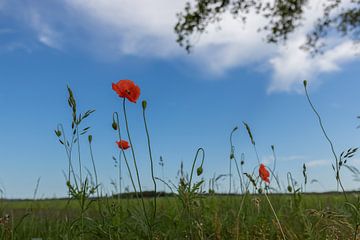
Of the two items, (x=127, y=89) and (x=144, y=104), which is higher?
(x=127, y=89)

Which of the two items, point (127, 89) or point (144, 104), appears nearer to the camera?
point (144, 104)

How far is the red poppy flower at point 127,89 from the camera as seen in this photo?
2869mm

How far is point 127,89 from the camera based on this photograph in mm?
2885

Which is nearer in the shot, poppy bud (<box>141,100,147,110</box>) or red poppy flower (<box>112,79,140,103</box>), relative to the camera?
poppy bud (<box>141,100,147,110</box>)

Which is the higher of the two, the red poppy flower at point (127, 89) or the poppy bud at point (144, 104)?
the red poppy flower at point (127, 89)

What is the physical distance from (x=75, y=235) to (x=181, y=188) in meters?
0.83

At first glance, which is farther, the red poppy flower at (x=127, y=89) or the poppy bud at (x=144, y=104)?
the red poppy flower at (x=127, y=89)

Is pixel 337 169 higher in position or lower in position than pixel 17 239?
higher

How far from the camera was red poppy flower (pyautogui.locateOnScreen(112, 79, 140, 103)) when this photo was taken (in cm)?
287

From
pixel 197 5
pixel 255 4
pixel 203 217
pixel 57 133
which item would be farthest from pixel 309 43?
pixel 57 133

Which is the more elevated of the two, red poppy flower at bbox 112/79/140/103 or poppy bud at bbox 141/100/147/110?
red poppy flower at bbox 112/79/140/103

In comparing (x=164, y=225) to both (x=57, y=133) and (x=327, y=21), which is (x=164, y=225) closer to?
(x=57, y=133)

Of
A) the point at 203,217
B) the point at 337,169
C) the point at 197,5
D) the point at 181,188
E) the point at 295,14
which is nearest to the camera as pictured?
the point at 181,188

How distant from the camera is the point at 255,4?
Answer: 16719 mm
